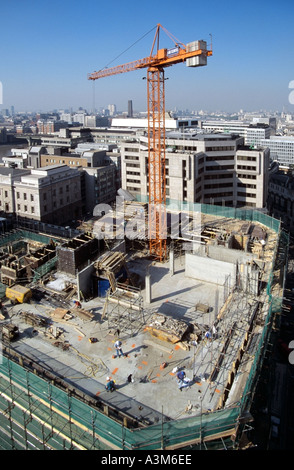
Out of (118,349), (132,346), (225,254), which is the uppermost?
(225,254)

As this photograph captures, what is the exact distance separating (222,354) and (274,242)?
642 inches

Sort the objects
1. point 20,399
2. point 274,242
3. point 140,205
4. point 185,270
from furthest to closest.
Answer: point 140,205 < point 274,242 < point 185,270 < point 20,399

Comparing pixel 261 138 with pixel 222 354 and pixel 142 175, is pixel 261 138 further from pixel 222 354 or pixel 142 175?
pixel 222 354

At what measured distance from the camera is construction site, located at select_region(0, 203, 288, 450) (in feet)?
48.2

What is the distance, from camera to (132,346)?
19219 mm

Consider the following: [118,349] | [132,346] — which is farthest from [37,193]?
[118,349]

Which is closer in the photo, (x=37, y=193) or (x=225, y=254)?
(x=225, y=254)

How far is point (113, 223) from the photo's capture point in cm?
3500

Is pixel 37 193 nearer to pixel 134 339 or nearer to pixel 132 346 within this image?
pixel 134 339

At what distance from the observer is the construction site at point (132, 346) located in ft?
48.2

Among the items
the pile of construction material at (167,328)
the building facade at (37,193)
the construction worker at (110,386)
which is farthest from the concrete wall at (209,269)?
the building facade at (37,193)
